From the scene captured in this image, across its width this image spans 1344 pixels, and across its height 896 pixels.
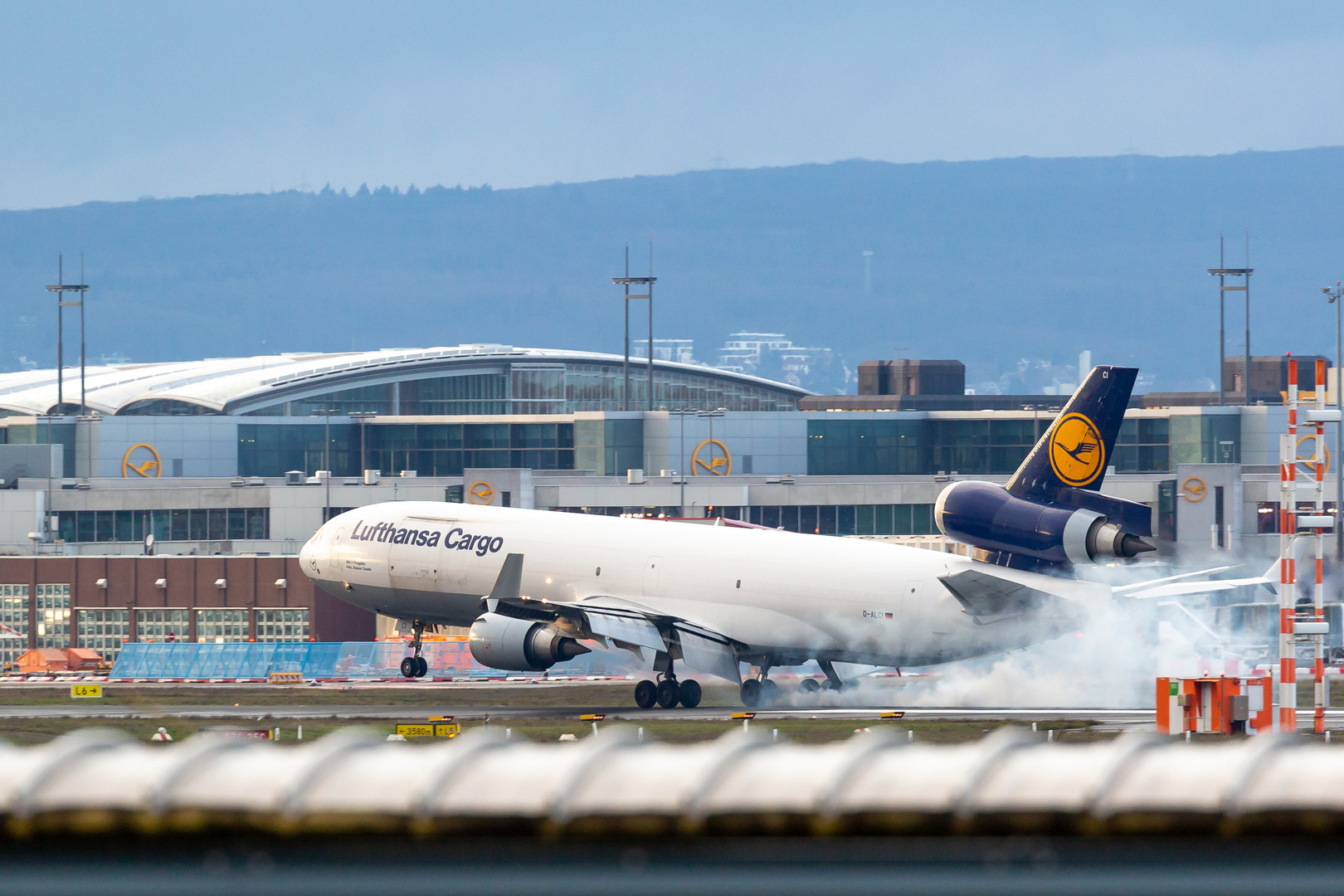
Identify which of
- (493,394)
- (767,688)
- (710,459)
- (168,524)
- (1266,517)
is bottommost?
(767,688)

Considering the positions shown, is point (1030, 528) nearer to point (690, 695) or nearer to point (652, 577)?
point (690, 695)

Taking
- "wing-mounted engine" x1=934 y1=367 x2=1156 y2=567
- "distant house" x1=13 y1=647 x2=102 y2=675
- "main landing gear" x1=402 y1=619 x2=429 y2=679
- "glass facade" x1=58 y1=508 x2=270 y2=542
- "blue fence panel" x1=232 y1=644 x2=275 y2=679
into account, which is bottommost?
"distant house" x1=13 y1=647 x2=102 y2=675

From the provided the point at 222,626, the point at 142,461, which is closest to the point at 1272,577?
the point at 222,626

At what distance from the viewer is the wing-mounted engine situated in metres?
54.1

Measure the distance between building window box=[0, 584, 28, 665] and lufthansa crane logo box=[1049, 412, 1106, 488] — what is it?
199 feet

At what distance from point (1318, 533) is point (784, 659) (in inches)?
827

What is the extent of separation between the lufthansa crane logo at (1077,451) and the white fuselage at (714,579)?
3290 millimetres

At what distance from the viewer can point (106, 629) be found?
93.6 meters

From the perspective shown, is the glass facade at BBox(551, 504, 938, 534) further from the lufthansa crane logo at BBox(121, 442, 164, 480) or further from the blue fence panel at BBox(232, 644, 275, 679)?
the lufthansa crane logo at BBox(121, 442, 164, 480)

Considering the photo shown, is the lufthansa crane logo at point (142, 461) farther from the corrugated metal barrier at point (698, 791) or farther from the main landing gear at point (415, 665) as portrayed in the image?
the corrugated metal barrier at point (698, 791)

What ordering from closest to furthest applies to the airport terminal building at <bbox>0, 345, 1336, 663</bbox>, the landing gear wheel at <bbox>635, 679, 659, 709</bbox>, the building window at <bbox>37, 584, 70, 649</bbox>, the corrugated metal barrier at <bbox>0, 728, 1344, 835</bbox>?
1. the corrugated metal barrier at <bbox>0, 728, 1344, 835</bbox>
2. the landing gear wheel at <bbox>635, 679, 659, 709</bbox>
3. the building window at <bbox>37, 584, 70, 649</bbox>
4. the airport terminal building at <bbox>0, 345, 1336, 663</bbox>

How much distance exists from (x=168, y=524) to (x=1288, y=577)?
3383 inches

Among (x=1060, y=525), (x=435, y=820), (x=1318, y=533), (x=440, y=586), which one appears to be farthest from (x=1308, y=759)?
(x=440, y=586)

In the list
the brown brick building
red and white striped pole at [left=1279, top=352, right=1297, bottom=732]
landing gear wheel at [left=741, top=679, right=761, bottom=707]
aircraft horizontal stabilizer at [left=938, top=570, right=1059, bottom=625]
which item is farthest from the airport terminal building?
red and white striped pole at [left=1279, top=352, right=1297, bottom=732]
